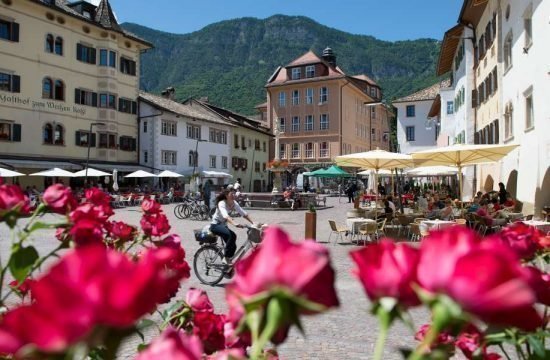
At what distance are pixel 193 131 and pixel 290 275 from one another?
5009 cm

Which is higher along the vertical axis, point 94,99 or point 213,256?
point 94,99

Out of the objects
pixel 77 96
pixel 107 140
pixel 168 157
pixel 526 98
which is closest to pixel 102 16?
pixel 77 96

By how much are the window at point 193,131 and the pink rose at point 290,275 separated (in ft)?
161

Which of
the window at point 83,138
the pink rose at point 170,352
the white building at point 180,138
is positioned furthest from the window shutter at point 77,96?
the pink rose at point 170,352

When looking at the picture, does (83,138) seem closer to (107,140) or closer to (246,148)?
(107,140)

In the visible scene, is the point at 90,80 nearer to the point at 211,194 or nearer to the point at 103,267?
the point at 211,194

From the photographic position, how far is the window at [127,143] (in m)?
42.5

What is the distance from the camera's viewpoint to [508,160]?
846 inches

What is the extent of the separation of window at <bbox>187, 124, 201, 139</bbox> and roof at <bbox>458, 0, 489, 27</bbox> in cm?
2779

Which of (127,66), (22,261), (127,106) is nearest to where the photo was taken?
(22,261)

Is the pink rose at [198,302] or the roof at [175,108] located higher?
the roof at [175,108]

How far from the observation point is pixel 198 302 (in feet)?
5.80

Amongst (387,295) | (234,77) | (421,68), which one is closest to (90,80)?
(387,295)

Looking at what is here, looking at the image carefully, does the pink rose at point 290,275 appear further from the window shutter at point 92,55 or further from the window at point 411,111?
the window at point 411,111
